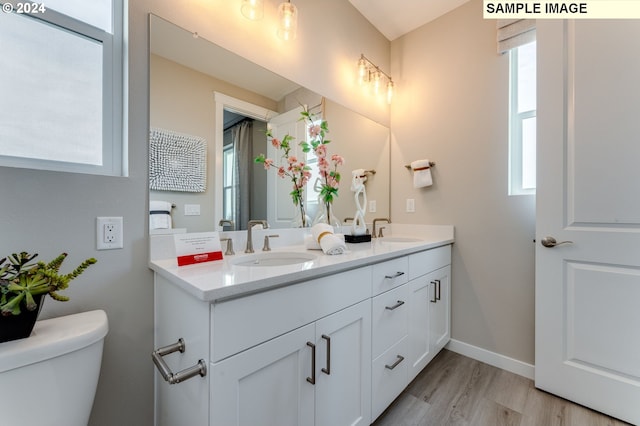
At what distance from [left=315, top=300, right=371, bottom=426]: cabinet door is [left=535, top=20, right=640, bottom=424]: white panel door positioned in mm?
1136

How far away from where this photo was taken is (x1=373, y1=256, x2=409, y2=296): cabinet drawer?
1.23m

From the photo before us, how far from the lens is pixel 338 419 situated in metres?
1.05

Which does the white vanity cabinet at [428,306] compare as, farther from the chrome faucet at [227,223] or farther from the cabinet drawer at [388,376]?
the chrome faucet at [227,223]

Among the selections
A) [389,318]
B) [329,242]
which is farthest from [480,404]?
[329,242]

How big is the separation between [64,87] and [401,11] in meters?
2.19

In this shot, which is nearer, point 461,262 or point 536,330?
point 536,330

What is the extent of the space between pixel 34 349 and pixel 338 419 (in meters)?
0.99

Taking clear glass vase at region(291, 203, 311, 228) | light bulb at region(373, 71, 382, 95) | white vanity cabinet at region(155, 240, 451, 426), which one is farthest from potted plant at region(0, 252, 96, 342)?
light bulb at region(373, 71, 382, 95)

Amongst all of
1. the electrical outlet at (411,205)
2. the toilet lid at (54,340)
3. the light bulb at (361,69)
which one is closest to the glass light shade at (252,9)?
the light bulb at (361,69)

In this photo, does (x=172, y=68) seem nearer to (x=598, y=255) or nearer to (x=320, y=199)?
(x=320, y=199)

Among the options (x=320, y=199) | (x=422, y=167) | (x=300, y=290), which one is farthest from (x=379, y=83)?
(x=300, y=290)

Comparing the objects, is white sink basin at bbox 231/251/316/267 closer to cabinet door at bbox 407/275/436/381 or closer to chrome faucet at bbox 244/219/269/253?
chrome faucet at bbox 244/219/269/253

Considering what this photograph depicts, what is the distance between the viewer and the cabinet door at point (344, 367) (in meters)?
0.97

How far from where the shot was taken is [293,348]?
881 mm
